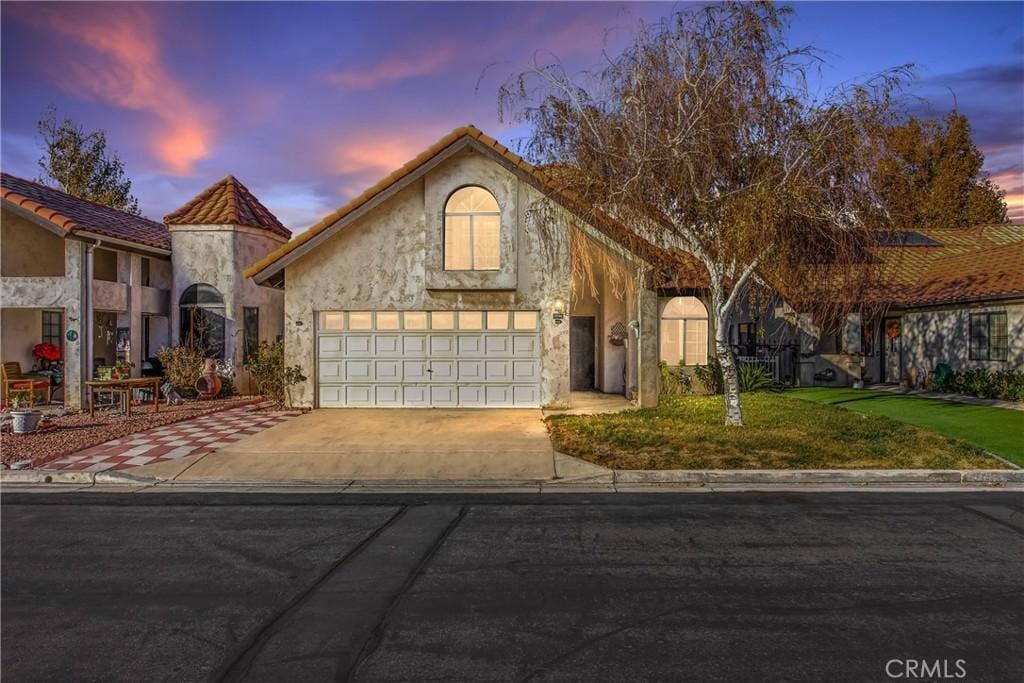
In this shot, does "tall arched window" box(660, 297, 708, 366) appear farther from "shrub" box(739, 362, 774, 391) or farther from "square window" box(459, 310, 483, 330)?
"square window" box(459, 310, 483, 330)

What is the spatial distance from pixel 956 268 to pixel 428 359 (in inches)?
659

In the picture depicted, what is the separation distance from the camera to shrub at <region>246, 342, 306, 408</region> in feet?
49.2

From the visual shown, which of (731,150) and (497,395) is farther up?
(731,150)

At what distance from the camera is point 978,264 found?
63.0ft

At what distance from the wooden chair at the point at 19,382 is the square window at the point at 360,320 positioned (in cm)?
781

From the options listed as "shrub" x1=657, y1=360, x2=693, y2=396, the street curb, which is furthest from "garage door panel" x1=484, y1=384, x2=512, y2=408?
the street curb

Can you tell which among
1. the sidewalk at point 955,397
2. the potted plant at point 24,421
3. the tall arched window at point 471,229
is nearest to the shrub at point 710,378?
the sidewalk at point 955,397

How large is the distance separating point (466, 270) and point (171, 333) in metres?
9.67

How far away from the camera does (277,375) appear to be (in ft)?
49.3

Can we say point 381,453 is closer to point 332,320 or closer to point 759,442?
point 759,442

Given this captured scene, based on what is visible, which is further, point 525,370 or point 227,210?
point 227,210

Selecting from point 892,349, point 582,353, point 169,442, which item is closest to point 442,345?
point 582,353

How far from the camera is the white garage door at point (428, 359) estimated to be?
49.4 feet

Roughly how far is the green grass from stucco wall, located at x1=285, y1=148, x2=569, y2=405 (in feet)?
23.0
